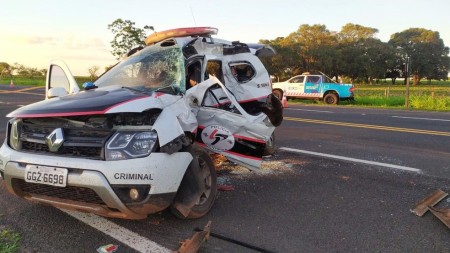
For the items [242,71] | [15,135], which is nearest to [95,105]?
[15,135]

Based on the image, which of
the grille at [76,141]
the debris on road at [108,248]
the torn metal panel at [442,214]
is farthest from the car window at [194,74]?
the torn metal panel at [442,214]

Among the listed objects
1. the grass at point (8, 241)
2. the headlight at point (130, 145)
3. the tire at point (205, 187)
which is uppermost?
the headlight at point (130, 145)

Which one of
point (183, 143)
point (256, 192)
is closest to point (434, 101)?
point (256, 192)

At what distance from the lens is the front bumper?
311 centimetres

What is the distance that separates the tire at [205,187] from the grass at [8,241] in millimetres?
1453

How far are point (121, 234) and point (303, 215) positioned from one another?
184cm

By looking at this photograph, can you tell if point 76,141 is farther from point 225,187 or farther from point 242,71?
point 242,71

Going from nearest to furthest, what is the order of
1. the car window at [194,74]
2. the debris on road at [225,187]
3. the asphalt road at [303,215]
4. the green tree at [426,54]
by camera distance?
the asphalt road at [303,215] < the car window at [194,74] < the debris on road at [225,187] < the green tree at [426,54]

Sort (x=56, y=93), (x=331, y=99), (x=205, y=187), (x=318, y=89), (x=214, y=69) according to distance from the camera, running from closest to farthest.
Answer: (x=205, y=187)
(x=56, y=93)
(x=214, y=69)
(x=331, y=99)
(x=318, y=89)

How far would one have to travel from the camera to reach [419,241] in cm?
355

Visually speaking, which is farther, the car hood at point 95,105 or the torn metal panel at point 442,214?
the torn metal panel at point 442,214

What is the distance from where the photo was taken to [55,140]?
10.7ft

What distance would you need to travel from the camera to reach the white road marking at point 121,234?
128 inches

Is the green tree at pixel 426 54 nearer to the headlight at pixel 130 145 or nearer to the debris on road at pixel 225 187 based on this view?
the debris on road at pixel 225 187
